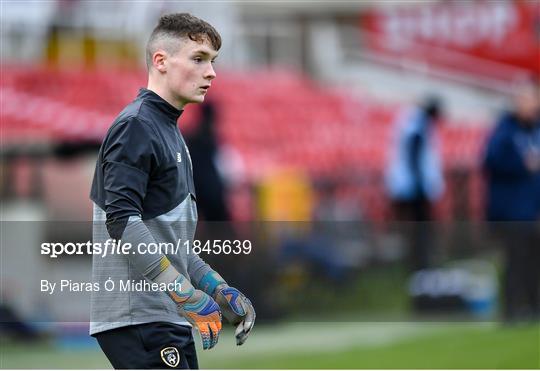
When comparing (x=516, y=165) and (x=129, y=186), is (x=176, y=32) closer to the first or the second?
(x=129, y=186)

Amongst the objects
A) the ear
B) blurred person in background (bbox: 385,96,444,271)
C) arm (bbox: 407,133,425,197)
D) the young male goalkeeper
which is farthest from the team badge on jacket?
arm (bbox: 407,133,425,197)

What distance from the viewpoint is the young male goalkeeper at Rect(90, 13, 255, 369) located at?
156 inches

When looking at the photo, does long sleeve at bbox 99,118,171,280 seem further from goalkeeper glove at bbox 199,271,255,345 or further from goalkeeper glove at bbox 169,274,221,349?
goalkeeper glove at bbox 199,271,255,345

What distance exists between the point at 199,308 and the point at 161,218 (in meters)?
0.31

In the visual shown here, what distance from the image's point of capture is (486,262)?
31.3 feet

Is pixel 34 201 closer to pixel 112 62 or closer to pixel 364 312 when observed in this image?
pixel 364 312

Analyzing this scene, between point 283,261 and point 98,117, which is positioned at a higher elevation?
point 98,117

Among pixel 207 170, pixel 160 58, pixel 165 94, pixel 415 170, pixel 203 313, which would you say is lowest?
pixel 203 313

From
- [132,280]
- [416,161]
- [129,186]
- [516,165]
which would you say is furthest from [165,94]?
[416,161]

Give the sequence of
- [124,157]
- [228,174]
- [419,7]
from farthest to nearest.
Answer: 1. [419,7]
2. [228,174]
3. [124,157]

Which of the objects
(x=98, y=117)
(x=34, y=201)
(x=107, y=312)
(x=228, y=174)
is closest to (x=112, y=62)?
(x=98, y=117)

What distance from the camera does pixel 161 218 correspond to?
4.07m

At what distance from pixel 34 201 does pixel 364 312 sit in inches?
154

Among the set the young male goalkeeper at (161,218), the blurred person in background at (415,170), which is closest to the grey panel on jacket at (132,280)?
the young male goalkeeper at (161,218)
